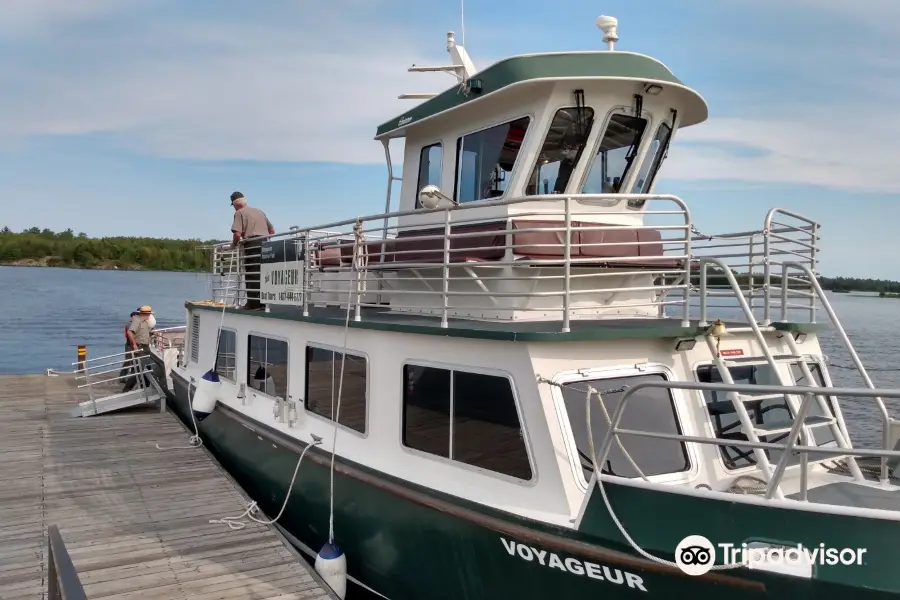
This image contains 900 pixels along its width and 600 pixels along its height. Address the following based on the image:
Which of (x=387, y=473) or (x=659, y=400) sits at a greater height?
(x=659, y=400)

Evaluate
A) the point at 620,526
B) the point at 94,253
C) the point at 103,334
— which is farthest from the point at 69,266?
the point at 620,526

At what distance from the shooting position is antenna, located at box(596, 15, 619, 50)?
244 inches

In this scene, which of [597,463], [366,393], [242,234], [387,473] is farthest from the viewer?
[242,234]

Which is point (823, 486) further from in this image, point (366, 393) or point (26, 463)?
point (26, 463)

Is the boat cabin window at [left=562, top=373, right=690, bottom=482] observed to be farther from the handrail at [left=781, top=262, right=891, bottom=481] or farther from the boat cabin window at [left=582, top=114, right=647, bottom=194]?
the boat cabin window at [left=582, top=114, right=647, bottom=194]

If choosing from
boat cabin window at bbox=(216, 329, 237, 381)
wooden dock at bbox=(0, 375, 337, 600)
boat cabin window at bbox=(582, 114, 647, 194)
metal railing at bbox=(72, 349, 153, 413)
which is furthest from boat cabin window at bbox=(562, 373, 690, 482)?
metal railing at bbox=(72, 349, 153, 413)

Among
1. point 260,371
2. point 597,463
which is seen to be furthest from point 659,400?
point 260,371

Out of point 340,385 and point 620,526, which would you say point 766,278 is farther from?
point 340,385

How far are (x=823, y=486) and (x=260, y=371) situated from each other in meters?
5.92

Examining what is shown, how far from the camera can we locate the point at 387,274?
24.1 ft

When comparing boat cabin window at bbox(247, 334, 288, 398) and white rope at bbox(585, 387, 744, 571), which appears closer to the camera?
white rope at bbox(585, 387, 744, 571)

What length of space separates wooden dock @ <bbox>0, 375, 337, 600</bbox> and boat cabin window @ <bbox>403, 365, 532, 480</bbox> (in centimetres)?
164

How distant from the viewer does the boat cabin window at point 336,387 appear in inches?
235

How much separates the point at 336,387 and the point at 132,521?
8.92 feet
